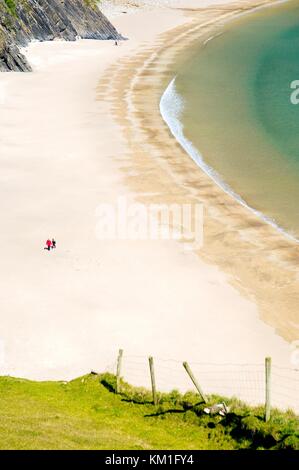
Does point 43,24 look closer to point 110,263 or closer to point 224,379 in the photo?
point 110,263

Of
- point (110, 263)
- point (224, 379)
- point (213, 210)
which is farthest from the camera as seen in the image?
point (213, 210)

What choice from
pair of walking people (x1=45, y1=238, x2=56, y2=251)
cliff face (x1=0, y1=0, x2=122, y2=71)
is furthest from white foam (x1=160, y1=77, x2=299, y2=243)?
cliff face (x1=0, y1=0, x2=122, y2=71)

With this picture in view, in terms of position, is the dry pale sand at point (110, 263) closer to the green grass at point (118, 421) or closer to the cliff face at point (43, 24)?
the green grass at point (118, 421)

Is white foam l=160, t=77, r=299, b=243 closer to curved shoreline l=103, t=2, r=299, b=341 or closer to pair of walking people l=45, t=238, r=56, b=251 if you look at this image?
curved shoreline l=103, t=2, r=299, b=341

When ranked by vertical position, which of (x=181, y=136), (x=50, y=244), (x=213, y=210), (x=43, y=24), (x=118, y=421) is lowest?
(x=213, y=210)

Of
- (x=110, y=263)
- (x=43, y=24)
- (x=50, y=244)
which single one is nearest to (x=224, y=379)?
(x=110, y=263)
